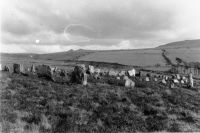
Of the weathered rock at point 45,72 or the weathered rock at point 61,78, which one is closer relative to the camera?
the weathered rock at point 61,78

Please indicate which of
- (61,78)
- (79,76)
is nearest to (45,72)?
(61,78)

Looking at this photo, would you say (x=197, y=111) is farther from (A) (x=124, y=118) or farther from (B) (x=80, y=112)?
(B) (x=80, y=112)

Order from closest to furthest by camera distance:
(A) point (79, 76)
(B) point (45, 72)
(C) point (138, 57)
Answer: (A) point (79, 76) → (B) point (45, 72) → (C) point (138, 57)

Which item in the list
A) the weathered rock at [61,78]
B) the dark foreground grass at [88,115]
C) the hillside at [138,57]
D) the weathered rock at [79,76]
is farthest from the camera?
the hillside at [138,57]

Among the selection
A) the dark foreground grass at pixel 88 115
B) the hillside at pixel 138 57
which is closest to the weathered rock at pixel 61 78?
the dark foreground grass at pixel 88 115

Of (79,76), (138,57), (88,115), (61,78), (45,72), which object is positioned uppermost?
(138,57)

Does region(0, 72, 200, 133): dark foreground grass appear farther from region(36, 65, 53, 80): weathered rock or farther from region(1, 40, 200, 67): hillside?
region(1, 40, 200, 67): hillside

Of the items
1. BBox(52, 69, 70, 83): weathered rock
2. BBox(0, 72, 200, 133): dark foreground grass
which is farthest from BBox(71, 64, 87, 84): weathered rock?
BBox(0, 72, 200, 133): dark foreground grass

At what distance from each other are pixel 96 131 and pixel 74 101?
4.70m

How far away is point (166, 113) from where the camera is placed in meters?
12.6

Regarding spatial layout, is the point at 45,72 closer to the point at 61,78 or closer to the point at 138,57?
the point at 61,78

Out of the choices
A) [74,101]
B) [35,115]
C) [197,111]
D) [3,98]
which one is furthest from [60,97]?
[197,111]

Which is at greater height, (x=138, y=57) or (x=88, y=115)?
(x=138, y=57)

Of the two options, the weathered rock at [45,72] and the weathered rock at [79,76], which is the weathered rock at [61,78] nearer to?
the weathered rock at [45,72]
